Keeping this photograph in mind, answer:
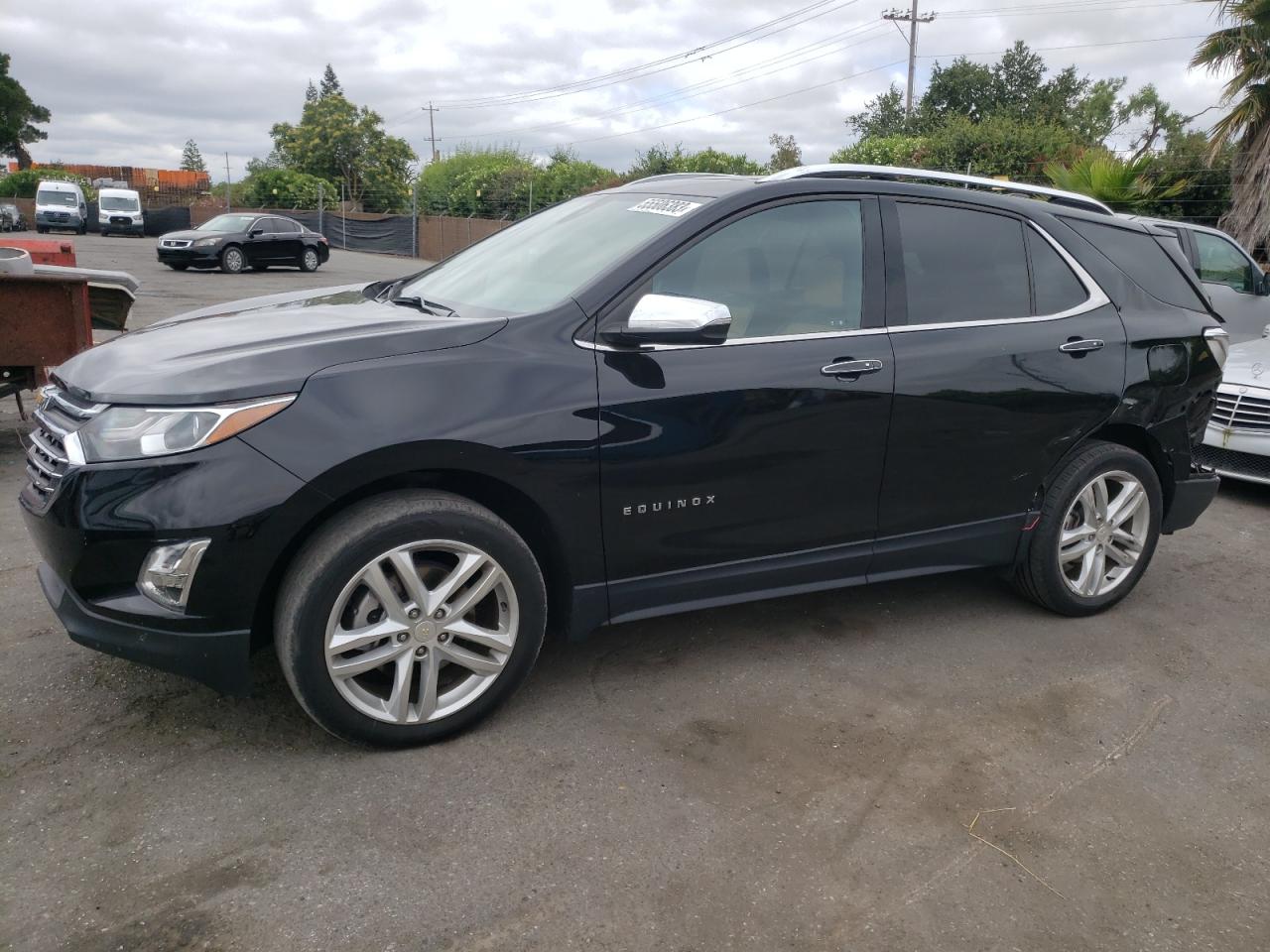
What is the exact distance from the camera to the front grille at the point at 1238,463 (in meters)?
6.46

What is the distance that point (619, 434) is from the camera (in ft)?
10.2

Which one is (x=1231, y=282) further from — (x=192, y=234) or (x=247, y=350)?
(x=192, y=234)

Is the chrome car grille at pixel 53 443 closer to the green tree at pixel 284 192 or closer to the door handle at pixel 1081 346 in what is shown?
the door handle at pixel 1081 346

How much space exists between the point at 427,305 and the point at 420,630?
1262mm

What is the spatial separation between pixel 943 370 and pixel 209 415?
8.21 ft

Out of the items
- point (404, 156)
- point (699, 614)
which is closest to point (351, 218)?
point (404, 156)

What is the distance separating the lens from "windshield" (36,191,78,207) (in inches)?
1463

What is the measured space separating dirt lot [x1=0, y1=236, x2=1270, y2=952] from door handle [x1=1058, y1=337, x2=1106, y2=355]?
1.19 m

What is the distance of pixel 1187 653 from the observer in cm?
407

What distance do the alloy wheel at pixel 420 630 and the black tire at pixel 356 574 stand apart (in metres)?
0.02

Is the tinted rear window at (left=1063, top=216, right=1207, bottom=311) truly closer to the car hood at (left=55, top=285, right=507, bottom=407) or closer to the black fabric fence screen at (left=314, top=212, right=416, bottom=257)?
the car hood at (left=55, top=285, right=507, bottom=407)

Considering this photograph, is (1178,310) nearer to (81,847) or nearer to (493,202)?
(81,847)

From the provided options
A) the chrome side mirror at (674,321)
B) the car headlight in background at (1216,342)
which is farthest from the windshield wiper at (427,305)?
the car headlight in background at (1216,342)

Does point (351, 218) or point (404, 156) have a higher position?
point (404, 156)
